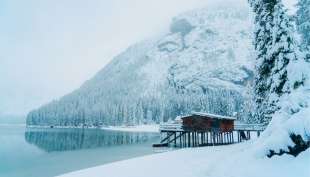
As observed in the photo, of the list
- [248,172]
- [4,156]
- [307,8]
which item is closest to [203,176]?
[248,172]

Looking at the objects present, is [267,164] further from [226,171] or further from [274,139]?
[226,171]

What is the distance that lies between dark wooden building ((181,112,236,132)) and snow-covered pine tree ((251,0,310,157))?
2814 centimetres

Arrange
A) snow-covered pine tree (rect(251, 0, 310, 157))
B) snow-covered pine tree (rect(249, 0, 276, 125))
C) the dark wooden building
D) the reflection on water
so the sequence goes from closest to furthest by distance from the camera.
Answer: snow-covered pine tree (rect(251, 0, 310, 157))
snow-covered pine tree (rect(249, 0, 276, 125))
the dark wooden building
the reflection on water

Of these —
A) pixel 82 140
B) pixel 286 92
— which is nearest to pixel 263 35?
pixel 286 92

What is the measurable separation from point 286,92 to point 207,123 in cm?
3334

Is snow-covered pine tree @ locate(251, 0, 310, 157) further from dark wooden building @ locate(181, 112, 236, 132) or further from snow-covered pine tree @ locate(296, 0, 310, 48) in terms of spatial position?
dark wooden building @ locate(181, 112, 236, 132)

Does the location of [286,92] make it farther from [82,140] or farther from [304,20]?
[82,140]

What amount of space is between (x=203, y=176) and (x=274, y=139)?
Answer: 4.35m

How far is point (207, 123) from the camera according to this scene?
5481 centimetres

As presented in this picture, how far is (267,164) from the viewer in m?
13.0

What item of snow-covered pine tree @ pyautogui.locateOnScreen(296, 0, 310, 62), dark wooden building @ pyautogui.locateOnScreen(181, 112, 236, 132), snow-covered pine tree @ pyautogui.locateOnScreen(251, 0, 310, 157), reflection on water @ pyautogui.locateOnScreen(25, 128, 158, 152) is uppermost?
snow-covered pine tree @ pyautogui.locateOnScreen(296, 0, 310, 62)

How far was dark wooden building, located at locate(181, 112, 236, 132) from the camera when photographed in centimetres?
5427

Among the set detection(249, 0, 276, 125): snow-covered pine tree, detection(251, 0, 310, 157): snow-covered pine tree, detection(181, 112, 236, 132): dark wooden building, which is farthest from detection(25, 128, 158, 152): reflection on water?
detection(251, 0, 310, 157): snow-covered pine tree

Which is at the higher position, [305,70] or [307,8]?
[307,8]
